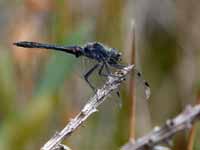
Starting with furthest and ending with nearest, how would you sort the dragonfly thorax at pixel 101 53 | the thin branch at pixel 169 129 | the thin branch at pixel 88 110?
the dragonfly thorax at pixel 101 53 → the thin branch at pixel 88 110 → the thin branch at pixel 169 129

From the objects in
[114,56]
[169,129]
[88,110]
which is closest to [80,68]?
[114,56]

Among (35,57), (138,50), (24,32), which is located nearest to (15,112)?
(35,57)

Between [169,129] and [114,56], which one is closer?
[169,129]

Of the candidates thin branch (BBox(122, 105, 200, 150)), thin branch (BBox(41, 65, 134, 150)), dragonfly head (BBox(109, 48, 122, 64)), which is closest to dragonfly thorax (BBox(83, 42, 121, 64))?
dragonfly head (BBox(109, 48, 122, 64))

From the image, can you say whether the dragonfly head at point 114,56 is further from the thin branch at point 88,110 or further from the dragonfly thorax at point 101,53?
the thin branch at point 88,110

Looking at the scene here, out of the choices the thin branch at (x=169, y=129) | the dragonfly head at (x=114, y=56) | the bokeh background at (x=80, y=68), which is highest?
the bokeh background at (x=80, y=68)

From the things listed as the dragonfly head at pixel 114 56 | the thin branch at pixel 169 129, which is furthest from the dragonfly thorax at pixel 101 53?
the thin branch at pixel 169 129

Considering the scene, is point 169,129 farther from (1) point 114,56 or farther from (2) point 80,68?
(2) point 80,68

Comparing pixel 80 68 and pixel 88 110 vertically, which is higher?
pixel 80 68
